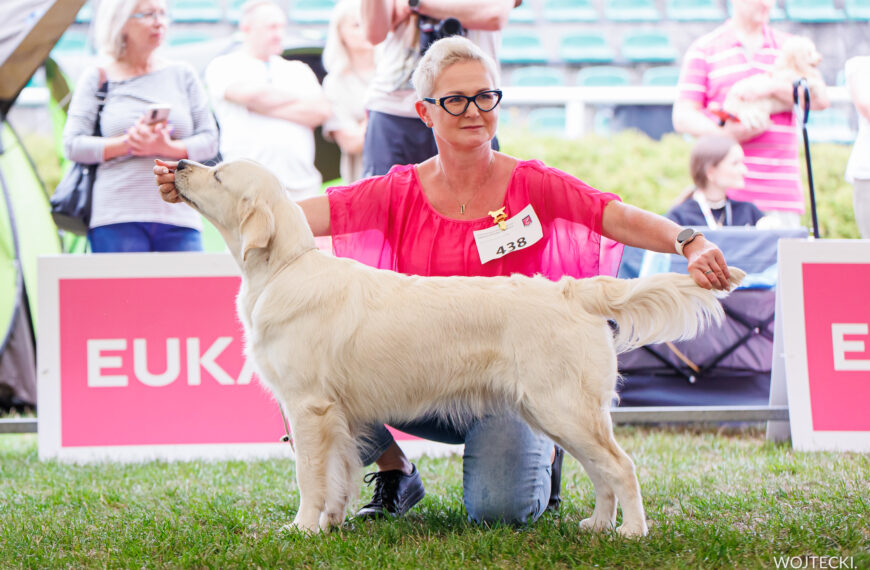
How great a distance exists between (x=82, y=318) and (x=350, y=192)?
80.0 inches

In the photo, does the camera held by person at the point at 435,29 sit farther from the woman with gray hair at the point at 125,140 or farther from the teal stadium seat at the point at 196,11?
the teal stadium seat at the point at 196,11

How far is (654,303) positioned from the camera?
2.71 m

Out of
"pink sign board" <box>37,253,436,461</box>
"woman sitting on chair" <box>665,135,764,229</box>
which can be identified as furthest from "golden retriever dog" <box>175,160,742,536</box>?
"woman sitting on chair" <box>665,135,764,229</box>

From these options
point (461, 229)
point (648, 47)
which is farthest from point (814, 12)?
point (461, 229)

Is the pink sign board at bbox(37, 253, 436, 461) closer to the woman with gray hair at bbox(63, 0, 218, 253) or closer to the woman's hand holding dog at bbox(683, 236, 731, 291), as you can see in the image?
the woman with gray hair at bbox(63, 0, 218, 253)

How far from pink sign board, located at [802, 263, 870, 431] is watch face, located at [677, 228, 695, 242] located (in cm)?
189

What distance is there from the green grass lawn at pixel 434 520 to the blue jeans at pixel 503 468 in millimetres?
65

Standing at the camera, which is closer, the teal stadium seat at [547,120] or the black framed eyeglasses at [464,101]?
the black framed eyeglasses at [464,101]

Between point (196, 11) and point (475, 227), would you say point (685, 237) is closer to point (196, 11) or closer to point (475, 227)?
point (475, 227)

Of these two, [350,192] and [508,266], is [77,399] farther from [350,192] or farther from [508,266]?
[508,266]

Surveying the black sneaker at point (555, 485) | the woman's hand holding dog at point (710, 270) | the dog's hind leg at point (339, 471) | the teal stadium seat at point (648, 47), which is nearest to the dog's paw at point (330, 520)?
the dog's hind leg at point (339, 471)

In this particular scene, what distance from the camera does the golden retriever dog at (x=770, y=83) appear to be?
5531 millimetres

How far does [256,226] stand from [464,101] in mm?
854

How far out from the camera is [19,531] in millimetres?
3033
